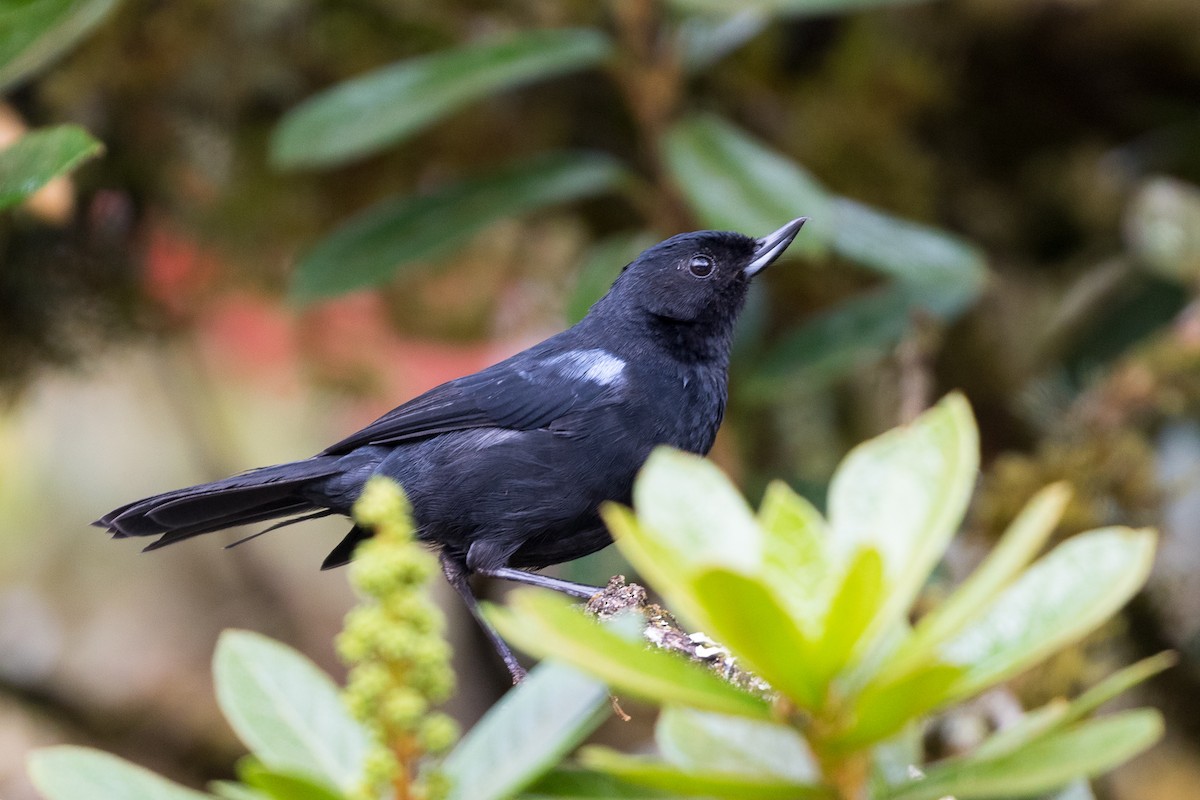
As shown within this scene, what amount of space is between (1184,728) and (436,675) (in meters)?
3.17

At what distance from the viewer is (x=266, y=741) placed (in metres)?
1.21

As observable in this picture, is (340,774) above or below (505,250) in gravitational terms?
below

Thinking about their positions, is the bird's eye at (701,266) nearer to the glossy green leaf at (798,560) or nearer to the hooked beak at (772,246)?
the hooked beak at (772,246)

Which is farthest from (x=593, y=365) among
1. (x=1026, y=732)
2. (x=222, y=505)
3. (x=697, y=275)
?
(x=1026, y=732)

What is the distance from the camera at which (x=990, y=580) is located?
3.03 feet

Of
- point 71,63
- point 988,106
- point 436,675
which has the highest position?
point 71,63

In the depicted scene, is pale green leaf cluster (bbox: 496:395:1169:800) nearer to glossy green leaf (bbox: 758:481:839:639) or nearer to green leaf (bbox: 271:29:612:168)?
glossy green leaf (bbox: 758:481:839:639)

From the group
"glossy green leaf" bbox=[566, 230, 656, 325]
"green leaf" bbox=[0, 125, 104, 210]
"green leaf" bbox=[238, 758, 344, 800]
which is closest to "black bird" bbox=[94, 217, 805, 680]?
"glossy green leaf" bbox=[566, 230, 656, 325]

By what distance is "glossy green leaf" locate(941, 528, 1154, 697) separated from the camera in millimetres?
938

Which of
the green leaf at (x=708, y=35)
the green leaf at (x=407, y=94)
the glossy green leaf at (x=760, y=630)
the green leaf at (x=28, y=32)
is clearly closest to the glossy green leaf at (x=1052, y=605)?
the glossy green leaf at (x=760, y=630)

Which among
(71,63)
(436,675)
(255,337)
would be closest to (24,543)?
(255,337)

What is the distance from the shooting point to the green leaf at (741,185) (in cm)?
286

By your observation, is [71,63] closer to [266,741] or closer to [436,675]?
[266,741]

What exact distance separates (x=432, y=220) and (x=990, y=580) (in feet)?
8.16
